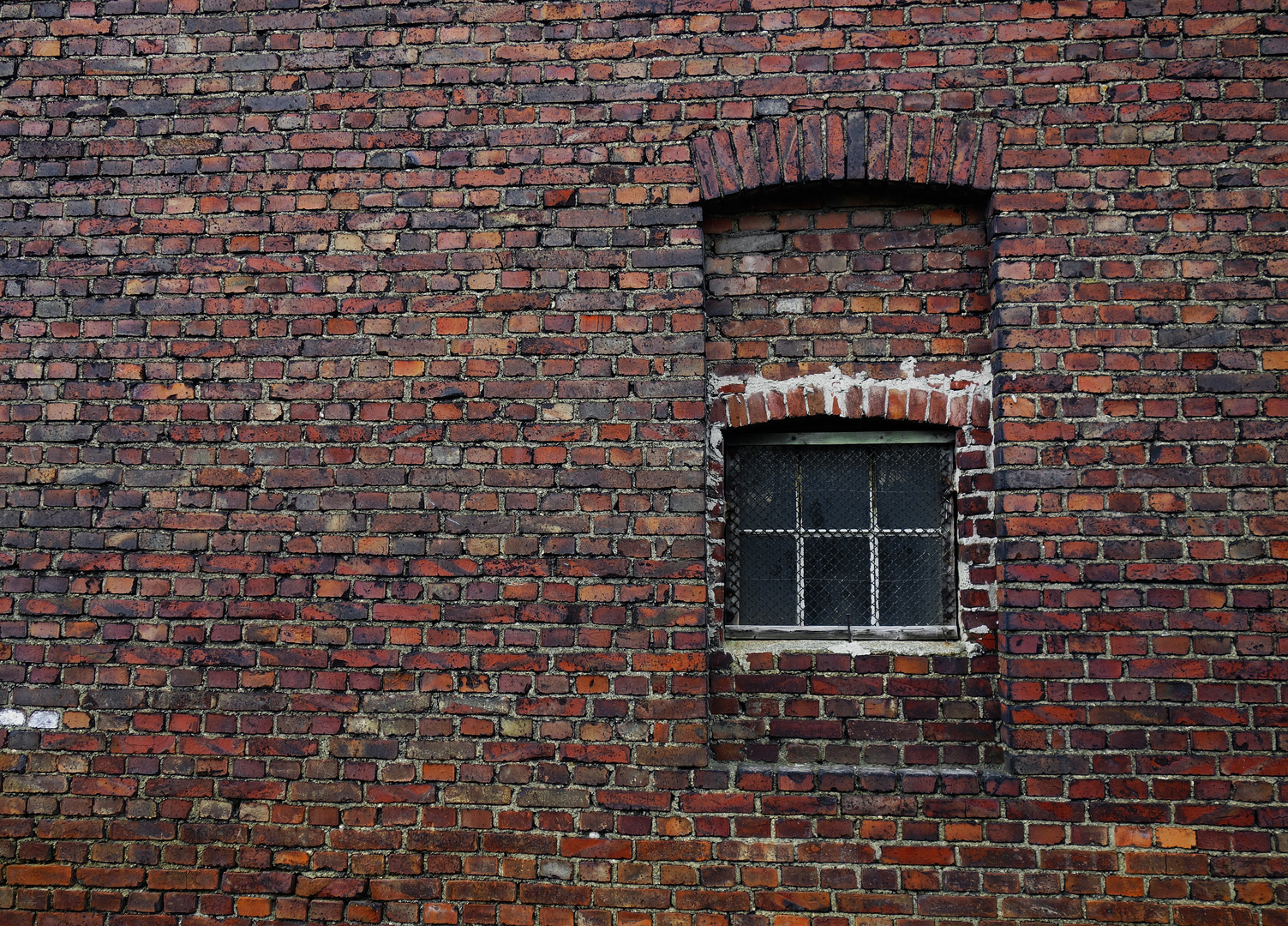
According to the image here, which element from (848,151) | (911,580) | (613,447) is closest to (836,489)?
(911,580)

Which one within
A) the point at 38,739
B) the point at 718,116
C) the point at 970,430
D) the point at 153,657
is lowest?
the point at 38,739

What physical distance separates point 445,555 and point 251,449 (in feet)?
2.65

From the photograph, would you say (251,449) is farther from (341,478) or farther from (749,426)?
(749,426)

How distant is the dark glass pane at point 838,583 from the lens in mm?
2613

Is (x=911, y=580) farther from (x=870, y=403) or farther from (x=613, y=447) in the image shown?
(x=613, y=447)

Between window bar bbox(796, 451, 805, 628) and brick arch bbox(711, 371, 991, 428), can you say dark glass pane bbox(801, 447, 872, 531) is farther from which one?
brick arch bbox(711, 371, 991, 428)

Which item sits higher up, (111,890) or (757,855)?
(757,855)

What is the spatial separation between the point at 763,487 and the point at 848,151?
122 centimetres

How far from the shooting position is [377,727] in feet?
8.04

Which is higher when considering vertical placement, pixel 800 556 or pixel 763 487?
pixel 763 487

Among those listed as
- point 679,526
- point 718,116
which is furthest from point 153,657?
point 718,116

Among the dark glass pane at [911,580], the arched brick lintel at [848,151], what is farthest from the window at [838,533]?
the arched brick lintel at [848,151]

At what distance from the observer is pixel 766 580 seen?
2.64 m

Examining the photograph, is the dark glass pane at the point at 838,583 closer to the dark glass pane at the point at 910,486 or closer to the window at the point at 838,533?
the window at the point at 838,533
